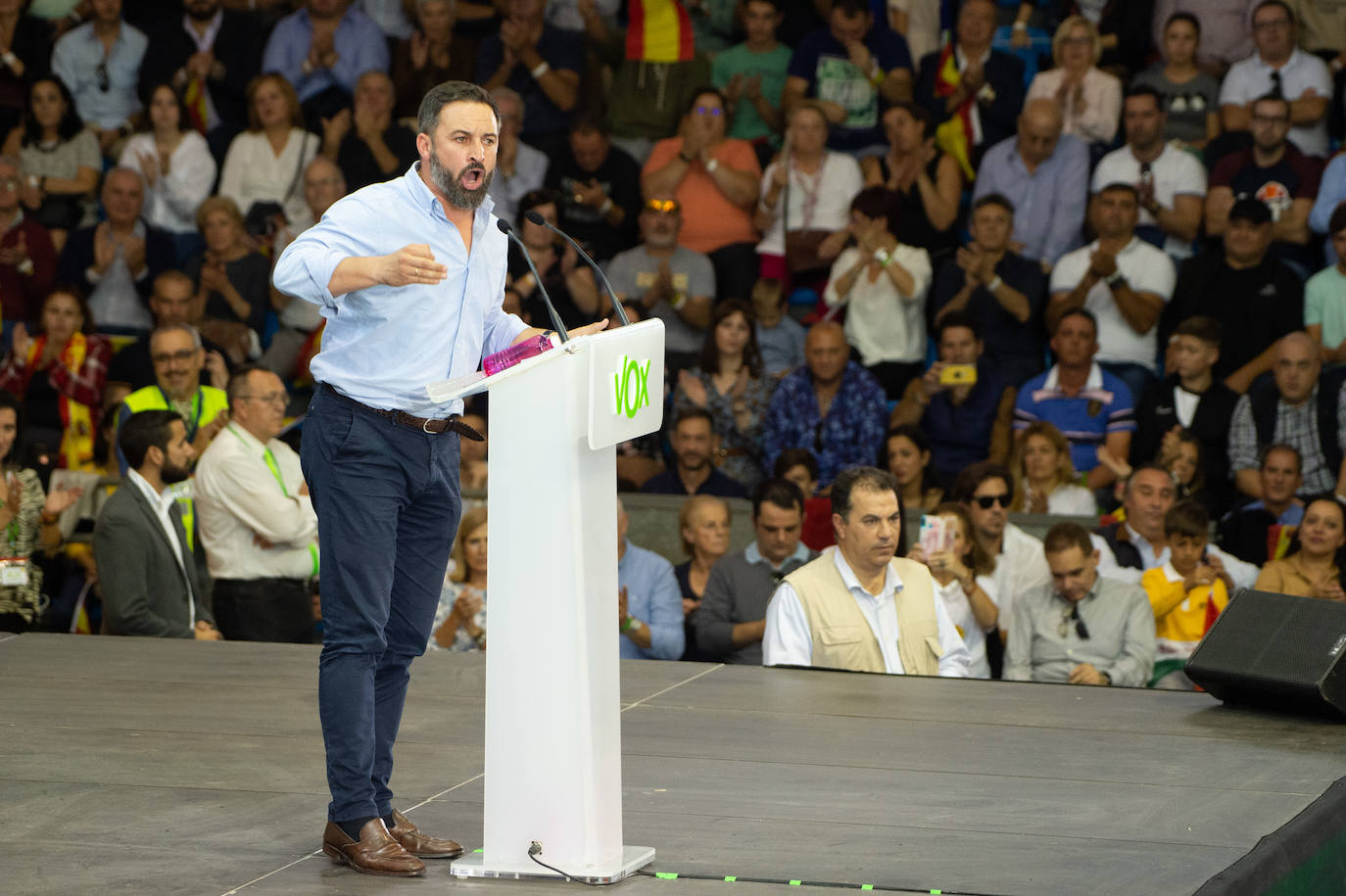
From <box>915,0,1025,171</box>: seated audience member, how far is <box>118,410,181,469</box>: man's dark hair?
417 centimetres

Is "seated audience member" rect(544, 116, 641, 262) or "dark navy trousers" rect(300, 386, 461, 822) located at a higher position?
"seated audience member" rect(544, 116, 641, 262)

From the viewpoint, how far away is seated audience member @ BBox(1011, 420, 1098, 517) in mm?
7336

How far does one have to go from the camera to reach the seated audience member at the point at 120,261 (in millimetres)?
8922

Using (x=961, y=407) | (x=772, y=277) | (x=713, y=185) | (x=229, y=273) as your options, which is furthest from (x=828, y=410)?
(x=229, y=273)

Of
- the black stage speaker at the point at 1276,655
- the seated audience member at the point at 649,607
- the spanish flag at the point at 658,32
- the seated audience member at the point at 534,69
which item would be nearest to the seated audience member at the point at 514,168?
the seated audience member at the point at 534,69

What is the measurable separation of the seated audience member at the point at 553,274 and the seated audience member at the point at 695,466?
1.04 m

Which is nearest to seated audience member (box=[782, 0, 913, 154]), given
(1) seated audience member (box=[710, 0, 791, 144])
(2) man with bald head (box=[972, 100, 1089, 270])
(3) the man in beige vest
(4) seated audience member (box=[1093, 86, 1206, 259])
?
(1) seated audience member (box=[710, 0, 791, 144])

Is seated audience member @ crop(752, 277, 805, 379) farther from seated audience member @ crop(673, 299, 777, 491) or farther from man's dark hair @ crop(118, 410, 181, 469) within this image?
man's dark hair @ crop(118, 410, 181, 469)

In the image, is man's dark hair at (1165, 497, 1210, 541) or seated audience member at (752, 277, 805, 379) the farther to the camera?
seated audience member at (752, 277, 805, 379)

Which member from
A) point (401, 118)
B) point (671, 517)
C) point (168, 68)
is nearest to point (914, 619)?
point (671, 517)

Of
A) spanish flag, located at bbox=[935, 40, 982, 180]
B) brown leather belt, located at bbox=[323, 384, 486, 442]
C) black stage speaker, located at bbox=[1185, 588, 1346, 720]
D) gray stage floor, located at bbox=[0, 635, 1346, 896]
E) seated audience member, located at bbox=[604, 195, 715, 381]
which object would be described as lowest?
gray stage floor, located at bbox=[0, 635, 1346, 896]

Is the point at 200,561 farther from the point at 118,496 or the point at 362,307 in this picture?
the point at 362,307

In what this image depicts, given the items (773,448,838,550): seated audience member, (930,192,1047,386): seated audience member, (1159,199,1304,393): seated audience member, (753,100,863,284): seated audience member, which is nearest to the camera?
(773,448,838,550): seated audience member

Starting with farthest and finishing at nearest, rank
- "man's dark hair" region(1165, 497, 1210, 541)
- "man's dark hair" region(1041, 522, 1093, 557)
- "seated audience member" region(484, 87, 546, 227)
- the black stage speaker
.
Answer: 1. "seated audience member" region(484, 87, 546, 227)
2. "man's dark hair" region(1165, 497, 1210, 541)
3. "man's dark hair" region(1041, 522, 1093, 557)
4. the black stage speaker
